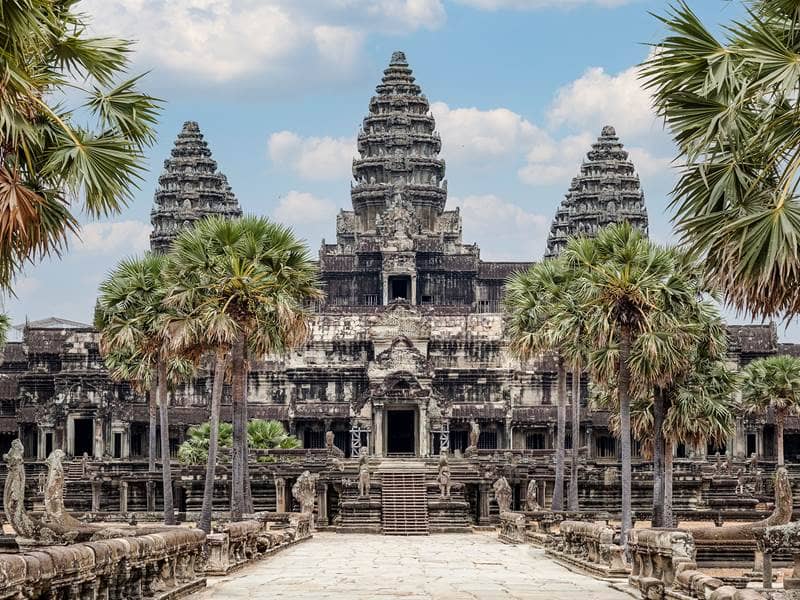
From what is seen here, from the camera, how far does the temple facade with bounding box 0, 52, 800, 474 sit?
75.7 meters

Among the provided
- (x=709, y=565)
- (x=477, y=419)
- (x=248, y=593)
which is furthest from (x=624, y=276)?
(x=477, y=419)

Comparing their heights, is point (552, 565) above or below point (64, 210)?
below

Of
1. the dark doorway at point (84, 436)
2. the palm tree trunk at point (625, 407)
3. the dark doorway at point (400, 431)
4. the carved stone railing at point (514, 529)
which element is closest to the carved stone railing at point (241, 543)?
the carved stone railing at point (514, 529)

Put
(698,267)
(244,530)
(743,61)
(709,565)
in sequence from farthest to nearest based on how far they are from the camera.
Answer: (709,565) < (244,530) < (698,267) < (743,61)

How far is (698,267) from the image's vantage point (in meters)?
18.8

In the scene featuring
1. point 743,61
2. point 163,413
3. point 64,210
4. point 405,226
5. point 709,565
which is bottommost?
point 709,565

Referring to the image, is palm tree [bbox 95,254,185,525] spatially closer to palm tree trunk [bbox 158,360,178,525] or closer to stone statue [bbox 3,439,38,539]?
palm tree trunk [bbox 158,360,178,525]

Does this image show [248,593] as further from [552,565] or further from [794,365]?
[794,365]

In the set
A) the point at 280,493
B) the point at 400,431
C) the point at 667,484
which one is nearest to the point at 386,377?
the point at 400,431

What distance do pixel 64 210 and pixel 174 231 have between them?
274 ft

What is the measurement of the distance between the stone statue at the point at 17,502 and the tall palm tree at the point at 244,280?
6.38m

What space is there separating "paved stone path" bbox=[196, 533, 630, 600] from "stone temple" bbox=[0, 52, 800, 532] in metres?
14.6

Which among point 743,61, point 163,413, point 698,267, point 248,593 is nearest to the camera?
point 743,61

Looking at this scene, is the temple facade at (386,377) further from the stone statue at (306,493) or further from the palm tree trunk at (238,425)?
the palm tree trunk at (238,425)
